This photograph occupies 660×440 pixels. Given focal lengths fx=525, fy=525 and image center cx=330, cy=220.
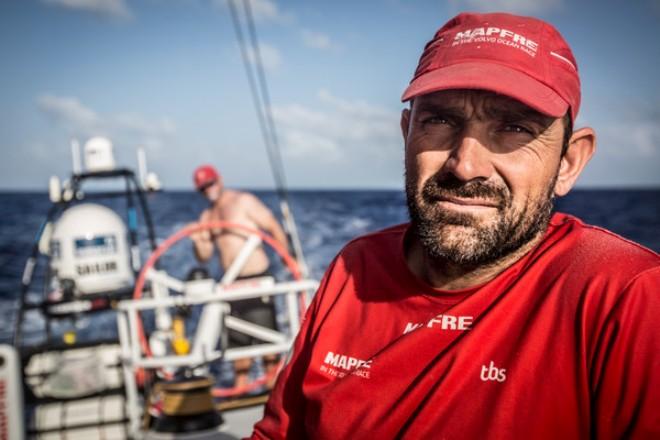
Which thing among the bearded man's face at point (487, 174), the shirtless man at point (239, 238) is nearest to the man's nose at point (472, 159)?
the bearded man's face at point (487, 174)

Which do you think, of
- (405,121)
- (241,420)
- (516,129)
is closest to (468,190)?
(516,129)

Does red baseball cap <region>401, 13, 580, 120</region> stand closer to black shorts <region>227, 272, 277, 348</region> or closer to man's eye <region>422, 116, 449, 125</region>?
man's eye <region>422, 116, 449, 125</region>

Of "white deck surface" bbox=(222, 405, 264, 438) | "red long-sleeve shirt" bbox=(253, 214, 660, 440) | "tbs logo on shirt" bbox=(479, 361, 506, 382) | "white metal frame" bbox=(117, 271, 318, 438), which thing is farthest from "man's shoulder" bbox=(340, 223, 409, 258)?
"white metal frame" bbox=(117, 271, 318, 438)

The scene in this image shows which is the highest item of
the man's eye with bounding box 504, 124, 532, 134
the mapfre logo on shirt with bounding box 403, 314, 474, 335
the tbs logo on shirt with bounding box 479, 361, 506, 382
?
the man's eye with bounding box 504, 124, 532, 134

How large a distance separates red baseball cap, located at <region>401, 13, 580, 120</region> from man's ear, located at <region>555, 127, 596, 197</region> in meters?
0.07

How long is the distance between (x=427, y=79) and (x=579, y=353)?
1.98 feet

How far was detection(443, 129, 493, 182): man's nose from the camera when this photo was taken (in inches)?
41.7

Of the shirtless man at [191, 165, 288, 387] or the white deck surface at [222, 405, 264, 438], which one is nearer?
the white deck surface at [222, 405, 264, 438]

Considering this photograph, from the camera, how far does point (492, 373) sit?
0.96 m

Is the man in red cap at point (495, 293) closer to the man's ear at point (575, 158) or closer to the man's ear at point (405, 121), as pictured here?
the man's ear at point (575, 158)

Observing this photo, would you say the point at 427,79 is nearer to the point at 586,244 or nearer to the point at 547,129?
the point at 547,129

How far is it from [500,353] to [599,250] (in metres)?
0.27

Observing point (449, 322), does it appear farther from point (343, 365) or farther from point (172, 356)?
point (172, 356)

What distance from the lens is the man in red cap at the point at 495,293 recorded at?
0.86m
